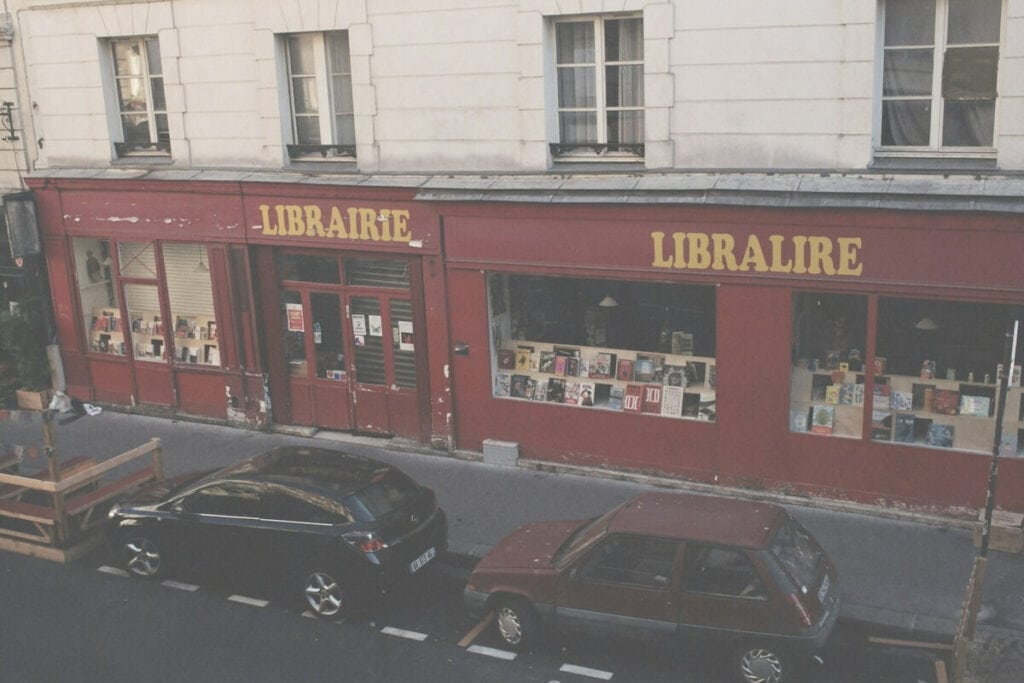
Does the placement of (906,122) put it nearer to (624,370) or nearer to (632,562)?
(624,370)

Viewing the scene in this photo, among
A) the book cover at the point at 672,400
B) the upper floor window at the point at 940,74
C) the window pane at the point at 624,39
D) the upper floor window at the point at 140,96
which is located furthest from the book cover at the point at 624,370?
the upper floor window at the point at 140,96

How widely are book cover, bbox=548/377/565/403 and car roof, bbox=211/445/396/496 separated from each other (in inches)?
135

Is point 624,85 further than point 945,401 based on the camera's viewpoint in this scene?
Yes

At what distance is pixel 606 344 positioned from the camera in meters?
14.1

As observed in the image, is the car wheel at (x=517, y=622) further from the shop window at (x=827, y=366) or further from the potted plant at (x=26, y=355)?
the potted plant at (x=26, y=355)

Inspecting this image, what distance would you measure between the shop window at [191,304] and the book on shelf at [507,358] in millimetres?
4933

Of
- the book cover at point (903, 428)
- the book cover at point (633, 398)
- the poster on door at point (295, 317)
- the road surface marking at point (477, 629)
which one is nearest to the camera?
the road surface marking at point (477, 629)

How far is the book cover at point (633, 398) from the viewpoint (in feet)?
45.4

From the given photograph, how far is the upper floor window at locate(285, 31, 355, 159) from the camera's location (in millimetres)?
15055

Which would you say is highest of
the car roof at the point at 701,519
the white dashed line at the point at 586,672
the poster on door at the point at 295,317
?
the poster on door at the point at 295,317

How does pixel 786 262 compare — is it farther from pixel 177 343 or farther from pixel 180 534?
pixel 177 343

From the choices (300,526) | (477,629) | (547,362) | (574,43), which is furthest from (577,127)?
(477,629)

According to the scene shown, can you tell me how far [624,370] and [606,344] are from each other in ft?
1.41

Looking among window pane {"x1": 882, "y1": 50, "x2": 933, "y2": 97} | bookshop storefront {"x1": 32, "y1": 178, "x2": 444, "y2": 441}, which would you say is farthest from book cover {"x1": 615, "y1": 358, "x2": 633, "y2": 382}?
window pane {"x1": 882, "y1": 50, "x2": 933, "y2": 97}
